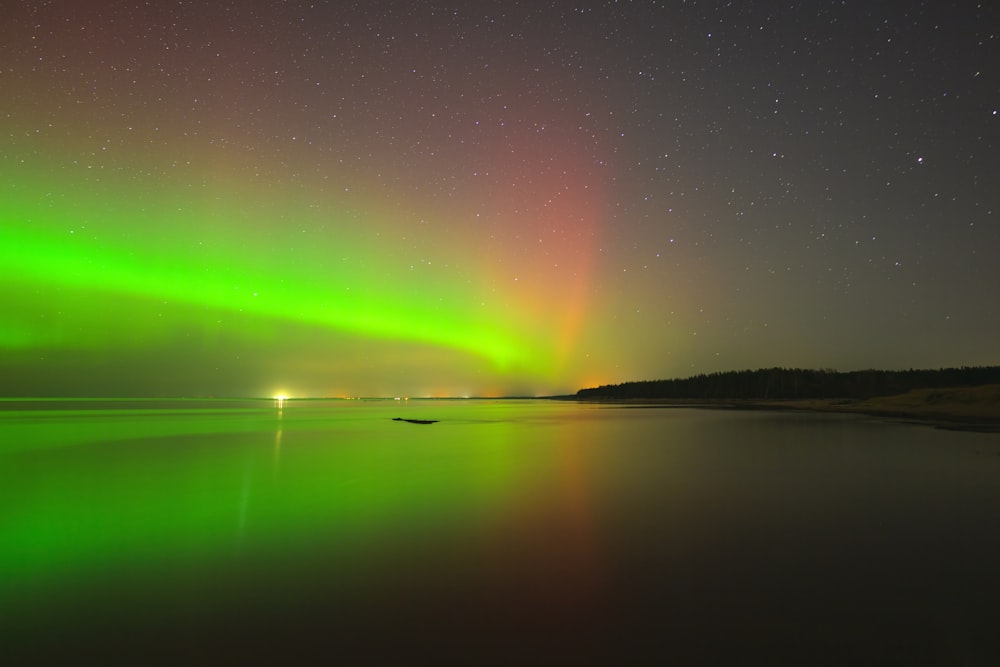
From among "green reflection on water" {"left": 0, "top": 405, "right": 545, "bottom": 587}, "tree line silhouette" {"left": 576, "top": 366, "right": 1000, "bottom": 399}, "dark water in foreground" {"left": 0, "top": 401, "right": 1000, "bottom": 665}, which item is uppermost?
"tree line silhouette" {"left": 576, "top": 366, "right": 1000, "bottom": 399}

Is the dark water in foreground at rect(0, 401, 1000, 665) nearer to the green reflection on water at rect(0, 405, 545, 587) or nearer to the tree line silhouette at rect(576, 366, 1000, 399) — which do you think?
the green reflection on water at rect(0, 405, 545, 587)

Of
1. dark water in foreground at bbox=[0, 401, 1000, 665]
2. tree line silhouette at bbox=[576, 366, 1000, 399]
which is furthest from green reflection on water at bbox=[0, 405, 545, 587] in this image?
tree line silhouette at bbox=[576, 366, 1000, 399]

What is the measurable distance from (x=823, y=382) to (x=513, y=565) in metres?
114

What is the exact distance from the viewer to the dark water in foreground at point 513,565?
5.17 meters

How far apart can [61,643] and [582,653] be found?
5.31 metres

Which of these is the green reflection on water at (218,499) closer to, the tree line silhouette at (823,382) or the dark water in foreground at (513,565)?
the dark water in foreground at (513,565)

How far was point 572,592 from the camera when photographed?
21.6 ft

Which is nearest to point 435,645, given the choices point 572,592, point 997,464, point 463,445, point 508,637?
point 508,637

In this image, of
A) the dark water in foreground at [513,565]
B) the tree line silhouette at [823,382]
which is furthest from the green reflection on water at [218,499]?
the tree line silhouette at [823,382]

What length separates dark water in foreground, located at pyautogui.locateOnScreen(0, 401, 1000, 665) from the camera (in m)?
5.17

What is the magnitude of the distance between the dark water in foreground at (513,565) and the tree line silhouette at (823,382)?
85.2 m

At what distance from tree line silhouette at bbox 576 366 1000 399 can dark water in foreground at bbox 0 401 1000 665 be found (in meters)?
85.2

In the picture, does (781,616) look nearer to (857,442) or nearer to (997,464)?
(997,464)

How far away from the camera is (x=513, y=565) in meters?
7.82
